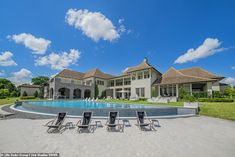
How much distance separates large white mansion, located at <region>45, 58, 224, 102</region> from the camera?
26.2 m

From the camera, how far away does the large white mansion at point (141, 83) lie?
86.1ft

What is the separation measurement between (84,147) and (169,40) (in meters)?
24.7

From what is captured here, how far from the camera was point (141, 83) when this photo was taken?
32406 mm

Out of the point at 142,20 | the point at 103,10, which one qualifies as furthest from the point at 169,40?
the point at 103,10

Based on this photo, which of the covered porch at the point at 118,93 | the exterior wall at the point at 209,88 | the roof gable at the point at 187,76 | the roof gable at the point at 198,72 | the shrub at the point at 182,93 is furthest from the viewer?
the covered porch at the point at 118,93

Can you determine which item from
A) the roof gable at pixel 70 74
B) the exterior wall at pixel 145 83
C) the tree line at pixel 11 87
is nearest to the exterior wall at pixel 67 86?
the roof gable at pixel 70 74

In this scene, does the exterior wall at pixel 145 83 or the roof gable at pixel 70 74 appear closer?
the exterior wall at pixel 145 83

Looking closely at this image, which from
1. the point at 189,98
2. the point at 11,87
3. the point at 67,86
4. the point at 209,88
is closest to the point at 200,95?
the point at 209,88

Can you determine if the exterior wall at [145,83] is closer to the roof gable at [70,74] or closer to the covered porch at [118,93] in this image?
the covered porch at [118,93]

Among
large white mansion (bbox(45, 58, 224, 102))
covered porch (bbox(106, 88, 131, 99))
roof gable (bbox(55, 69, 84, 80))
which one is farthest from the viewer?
roof gable (bbox(55, 69, 84, 80))

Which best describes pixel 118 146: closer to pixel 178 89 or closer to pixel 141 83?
pixel 178 89

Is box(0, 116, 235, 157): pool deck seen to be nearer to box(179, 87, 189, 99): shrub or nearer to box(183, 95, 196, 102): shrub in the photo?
box(183, 95, 196, 102): shrub

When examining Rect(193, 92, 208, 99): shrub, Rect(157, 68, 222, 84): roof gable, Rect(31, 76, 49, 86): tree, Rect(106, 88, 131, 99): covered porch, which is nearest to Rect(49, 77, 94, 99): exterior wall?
Rect(106, 88, 131, 99): covered porch

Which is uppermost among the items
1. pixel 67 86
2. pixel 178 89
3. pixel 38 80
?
pixel 38 80
